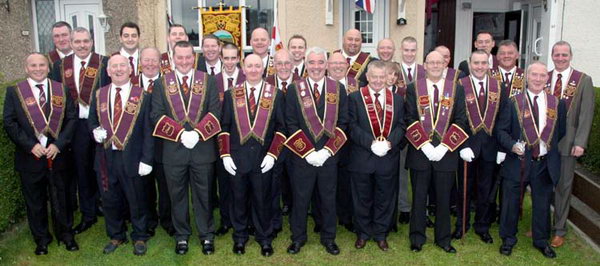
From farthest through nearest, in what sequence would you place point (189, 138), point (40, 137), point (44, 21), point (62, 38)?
point (44, 21)
point (62, 38)
point (40, 137)
point (189, 138)

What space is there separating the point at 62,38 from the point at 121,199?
6.20 ft

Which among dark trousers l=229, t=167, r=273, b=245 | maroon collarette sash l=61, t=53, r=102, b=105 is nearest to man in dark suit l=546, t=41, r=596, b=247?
dark trousers l=229, t=167, r=273, b=245

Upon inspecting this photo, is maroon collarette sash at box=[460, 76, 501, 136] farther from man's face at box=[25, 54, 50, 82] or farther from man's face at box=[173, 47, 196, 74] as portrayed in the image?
man's face at box=[25, 54, 50, 82]

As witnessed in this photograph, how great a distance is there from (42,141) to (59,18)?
5936mm

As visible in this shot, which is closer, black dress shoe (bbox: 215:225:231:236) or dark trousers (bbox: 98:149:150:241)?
dark trousers (bbox: 98:149:150:241)

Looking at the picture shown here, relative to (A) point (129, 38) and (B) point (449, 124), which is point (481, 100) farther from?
(A) point (129, 38)

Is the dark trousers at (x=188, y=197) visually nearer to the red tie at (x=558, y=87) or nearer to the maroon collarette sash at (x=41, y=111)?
the maroon collarette sash at (x=41, y=111)

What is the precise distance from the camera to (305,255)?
4.75 meters

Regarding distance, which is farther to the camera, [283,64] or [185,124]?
[283,64]

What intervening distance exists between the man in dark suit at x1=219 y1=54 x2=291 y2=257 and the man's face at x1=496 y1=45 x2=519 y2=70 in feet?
7.63

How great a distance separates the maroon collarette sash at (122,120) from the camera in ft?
14.8

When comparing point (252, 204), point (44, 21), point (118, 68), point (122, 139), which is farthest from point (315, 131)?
point (44, 21)

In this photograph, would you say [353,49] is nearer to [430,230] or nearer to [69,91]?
[430,230]

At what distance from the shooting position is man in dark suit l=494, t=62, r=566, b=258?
15.0ft
